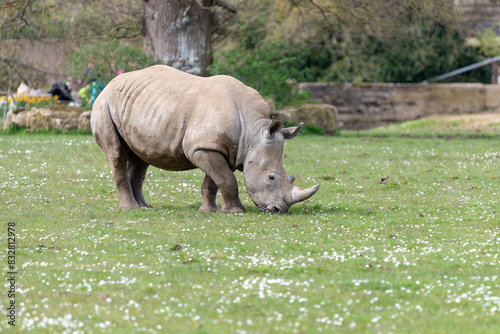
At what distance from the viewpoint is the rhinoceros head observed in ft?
34.2

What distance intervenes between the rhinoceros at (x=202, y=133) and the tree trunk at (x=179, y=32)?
36.7 ft

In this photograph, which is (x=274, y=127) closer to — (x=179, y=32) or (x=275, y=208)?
(x=275, y=208)

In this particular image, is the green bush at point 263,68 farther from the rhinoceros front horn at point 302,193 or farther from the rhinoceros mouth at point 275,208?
the rhinoceros front horn at point 302,193

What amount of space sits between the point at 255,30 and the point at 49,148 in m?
8.85

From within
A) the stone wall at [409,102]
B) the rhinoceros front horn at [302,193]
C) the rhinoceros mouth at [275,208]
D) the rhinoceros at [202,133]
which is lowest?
the stone wall at [409,102]

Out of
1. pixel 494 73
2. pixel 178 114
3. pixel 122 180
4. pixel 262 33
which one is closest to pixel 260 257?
pixel 178 114

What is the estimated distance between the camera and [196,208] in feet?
37.3

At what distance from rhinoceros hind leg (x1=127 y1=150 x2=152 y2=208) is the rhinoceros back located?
73 centimetres

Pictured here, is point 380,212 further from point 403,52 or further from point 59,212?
point 403,52

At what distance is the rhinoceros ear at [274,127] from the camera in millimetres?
10297

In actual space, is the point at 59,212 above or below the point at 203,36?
below

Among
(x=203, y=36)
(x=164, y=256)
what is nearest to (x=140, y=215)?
(x=164, y=256)

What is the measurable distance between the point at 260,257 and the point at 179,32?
15.5 m

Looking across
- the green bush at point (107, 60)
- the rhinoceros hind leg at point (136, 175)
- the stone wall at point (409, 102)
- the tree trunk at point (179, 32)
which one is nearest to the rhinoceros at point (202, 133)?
the rhinoceros hind leg at point (136, 175)
